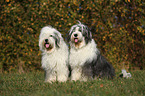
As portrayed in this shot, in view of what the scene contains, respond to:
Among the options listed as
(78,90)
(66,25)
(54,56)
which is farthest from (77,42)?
(66,25)

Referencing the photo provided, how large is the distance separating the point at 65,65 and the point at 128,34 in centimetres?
364

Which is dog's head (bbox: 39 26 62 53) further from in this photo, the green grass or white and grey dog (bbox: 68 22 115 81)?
the green grass

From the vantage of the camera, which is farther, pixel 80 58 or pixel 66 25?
pixel 66 25

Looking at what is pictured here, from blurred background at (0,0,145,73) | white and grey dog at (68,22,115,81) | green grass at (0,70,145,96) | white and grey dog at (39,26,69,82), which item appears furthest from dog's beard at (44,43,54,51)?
blurred background at (0,0,145,73)

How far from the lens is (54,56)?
506 centimetres

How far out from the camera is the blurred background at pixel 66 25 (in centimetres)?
738

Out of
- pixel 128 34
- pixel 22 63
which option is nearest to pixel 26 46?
pixel 22 63

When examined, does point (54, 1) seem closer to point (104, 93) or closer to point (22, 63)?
point (22, 63)

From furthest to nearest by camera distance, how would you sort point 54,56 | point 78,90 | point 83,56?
point 54,56 < point 83,56 < point 78,90

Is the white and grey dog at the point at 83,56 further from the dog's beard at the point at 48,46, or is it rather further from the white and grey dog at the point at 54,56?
the dog's beard at the point at 48,46

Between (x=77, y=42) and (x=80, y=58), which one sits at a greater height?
(x=77, y=42)

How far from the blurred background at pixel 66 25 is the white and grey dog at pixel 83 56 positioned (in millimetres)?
2462

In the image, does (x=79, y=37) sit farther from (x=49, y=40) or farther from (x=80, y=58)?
(x=49, y=40)

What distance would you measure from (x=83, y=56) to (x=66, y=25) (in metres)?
2.79
